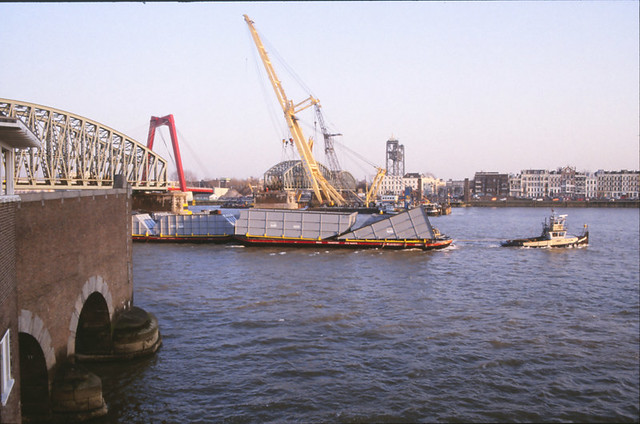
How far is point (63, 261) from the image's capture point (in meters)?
11.9

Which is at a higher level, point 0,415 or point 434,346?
point 0,415

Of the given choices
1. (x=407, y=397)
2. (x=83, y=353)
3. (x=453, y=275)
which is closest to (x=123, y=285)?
(x=83, y=353)

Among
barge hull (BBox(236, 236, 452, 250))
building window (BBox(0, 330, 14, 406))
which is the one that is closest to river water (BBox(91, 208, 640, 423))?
building window (BBox(0, 330, 14, 406))

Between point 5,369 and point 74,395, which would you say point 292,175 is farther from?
point 5,369

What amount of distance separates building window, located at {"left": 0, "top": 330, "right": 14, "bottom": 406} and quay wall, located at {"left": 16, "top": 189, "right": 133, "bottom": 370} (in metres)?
1.29

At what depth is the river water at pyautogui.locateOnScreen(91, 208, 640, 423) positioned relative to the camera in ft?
43.8

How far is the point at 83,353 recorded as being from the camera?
51.6ft

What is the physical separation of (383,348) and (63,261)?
1070 cm

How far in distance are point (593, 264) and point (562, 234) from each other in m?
10.9

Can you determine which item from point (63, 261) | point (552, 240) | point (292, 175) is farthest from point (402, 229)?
point (292, 175)

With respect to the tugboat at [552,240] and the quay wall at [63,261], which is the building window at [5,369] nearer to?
the quay wall at [63,261]

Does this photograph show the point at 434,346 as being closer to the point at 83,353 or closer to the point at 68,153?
the point at 83,353

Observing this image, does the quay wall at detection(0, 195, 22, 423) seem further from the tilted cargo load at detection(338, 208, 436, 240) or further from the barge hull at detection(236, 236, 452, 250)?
the tilted cargo load at detection(338, 208, 436, 240)

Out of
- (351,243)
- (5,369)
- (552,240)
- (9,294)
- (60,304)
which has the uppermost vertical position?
(9,294)
